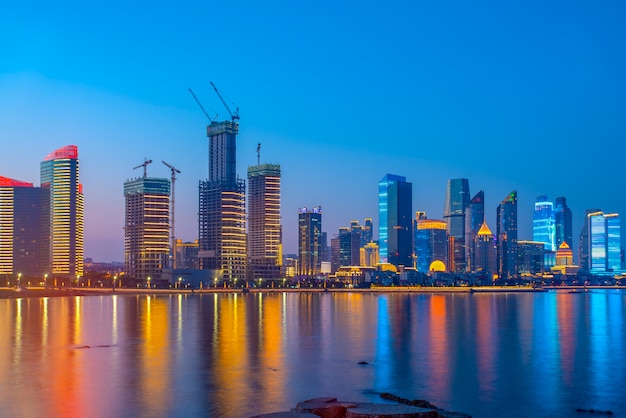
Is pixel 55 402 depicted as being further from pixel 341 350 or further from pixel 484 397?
pixel 341 350

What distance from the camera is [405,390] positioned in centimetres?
4281

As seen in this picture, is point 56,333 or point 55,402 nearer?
point 55,402

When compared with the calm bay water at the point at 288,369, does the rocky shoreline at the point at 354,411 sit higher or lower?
higher

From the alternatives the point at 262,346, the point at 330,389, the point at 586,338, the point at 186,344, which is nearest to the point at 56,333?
the point at 186,344

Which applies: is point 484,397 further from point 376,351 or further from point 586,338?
point 586,338

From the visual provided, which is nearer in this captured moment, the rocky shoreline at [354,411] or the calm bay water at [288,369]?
the rocky shoreline at [354,411]

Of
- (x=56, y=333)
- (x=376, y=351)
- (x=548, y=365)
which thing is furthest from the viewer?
(x=56, y=333)

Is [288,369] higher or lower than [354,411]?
lower

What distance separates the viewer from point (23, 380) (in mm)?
44594

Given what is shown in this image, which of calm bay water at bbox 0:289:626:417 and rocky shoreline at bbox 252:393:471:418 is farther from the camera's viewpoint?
calm bay water at bbox 0:289:626:417

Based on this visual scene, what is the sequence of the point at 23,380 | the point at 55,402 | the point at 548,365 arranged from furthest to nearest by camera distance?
the point at 548,365
the point at 23,380
the point at 55,402

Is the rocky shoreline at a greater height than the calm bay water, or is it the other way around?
the rocky shoreline

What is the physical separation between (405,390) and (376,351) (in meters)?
21.7

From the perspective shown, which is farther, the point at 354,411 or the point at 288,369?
the point at 288,369
